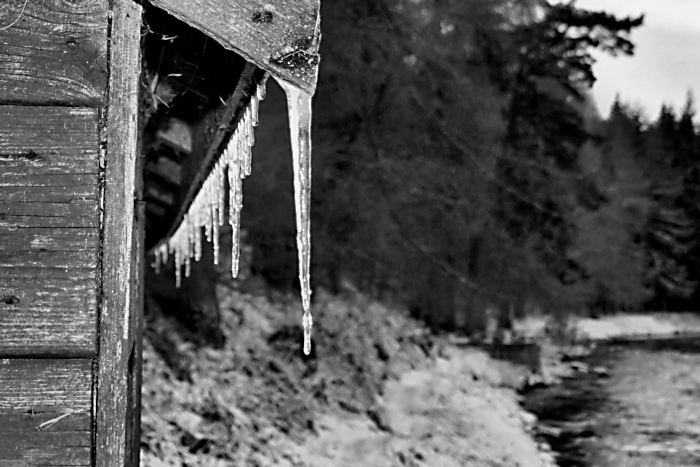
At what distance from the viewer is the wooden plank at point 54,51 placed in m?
1.80

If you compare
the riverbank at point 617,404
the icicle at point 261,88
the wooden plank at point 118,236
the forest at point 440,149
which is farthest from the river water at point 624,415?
the wooden plank at point 118,236

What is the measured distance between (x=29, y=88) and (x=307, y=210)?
789 millimetres

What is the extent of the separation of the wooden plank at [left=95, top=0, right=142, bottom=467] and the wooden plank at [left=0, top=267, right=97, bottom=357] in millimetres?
38

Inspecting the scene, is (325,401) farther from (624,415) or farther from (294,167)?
(294,167)

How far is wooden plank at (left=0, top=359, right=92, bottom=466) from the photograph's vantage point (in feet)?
5.69

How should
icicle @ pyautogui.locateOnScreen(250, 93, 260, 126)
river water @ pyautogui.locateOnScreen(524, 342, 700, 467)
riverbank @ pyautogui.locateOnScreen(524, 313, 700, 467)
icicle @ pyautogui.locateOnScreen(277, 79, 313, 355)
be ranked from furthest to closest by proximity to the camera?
riverbank @ pyautogui.locateOnScreen(524, 313, 700, 467) < river water @ pyautogui.locateOnScreen(524, 342, 700, 467) < icicle @ pyautogui.locateOnScreen(250, 93, 260, 126) < icicle @ pyautogui.locateOnScreen(277, 79, 313, 355)

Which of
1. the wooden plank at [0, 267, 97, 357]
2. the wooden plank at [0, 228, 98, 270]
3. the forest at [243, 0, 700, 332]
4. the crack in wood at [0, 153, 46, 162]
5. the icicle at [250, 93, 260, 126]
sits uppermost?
the forest at [243, 0, 700, 332]

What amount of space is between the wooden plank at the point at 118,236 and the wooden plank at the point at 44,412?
0.04m

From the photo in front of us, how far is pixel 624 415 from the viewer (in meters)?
11.1

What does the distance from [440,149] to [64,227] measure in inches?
386

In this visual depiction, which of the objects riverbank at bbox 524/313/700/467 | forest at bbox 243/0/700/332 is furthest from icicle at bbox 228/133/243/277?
riverbank at bbox 524/313/700/467

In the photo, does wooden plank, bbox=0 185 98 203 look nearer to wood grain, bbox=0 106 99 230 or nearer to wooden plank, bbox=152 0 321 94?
wood grain, bbox=0 106 99 230

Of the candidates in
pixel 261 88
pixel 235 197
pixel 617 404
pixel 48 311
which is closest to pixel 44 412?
pixel 48 311

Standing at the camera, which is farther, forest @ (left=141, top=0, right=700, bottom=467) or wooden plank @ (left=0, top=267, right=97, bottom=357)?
forest @ (left=141, top=0, right=700, bottom=467)
